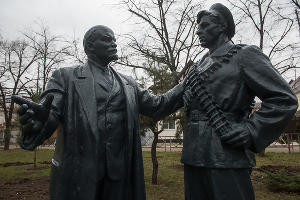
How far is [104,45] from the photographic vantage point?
2.98m

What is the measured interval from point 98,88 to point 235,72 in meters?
1.34

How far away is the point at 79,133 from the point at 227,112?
138cm

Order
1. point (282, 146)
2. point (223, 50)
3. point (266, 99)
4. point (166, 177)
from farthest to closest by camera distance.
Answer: point (282, 146) → point (166, 177) → point (223, 50) → point (266, 99)

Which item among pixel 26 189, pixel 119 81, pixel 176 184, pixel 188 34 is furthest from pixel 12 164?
pixel 119 81

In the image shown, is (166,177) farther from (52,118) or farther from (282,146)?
(282,146)

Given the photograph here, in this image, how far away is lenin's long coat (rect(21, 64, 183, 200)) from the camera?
8.70ft

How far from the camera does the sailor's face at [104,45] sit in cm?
298

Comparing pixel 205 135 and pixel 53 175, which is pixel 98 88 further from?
pixel 205 135

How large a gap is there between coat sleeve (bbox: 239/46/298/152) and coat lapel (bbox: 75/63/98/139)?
54.9 inches

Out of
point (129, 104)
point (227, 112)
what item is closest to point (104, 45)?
point (129, 104)

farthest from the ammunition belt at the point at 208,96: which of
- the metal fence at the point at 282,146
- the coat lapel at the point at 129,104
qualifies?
the metal fence at the point at 282,146

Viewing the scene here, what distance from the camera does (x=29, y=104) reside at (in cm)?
244

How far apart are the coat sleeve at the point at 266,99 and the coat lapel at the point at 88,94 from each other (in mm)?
1394

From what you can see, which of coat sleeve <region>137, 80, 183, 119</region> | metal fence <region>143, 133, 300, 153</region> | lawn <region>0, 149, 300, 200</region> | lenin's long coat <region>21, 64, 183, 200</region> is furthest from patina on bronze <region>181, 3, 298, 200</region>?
metal fence <region>143, 133, 300, 153</region>
